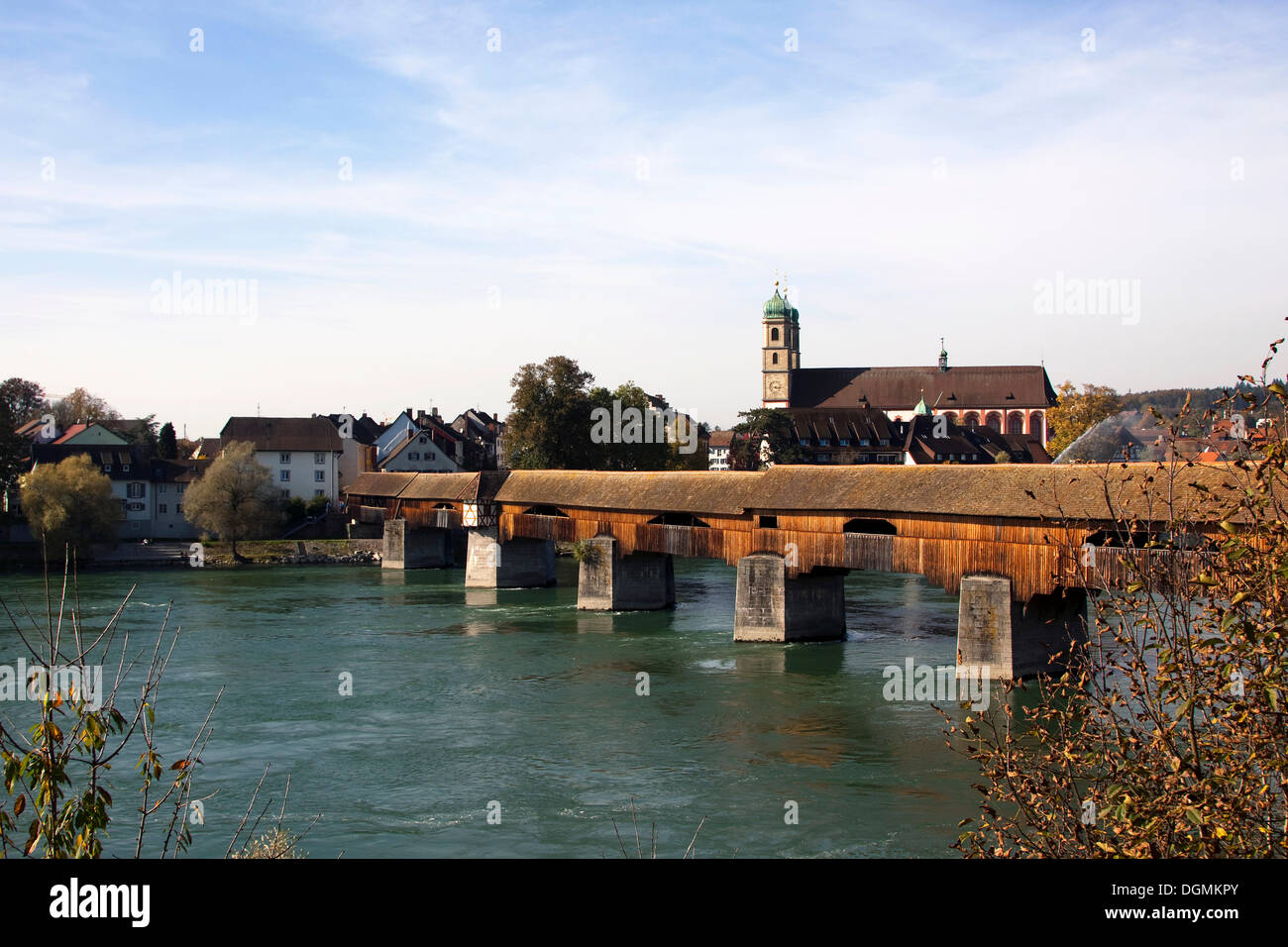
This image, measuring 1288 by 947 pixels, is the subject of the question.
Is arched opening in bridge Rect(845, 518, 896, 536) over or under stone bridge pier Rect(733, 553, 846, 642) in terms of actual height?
over

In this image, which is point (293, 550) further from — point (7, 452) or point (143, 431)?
point (143, 431)

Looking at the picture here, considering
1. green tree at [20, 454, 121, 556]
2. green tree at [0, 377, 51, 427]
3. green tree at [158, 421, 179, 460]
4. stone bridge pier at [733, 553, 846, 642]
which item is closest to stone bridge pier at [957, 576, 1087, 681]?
stone bridge pier at [733, 553, 846, 642]

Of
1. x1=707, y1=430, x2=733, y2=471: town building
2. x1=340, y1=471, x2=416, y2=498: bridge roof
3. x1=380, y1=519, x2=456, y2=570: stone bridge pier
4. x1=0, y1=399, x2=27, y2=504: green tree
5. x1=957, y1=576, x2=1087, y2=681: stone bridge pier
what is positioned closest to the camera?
A: x1=957, y1=576, x2=1087, y2=681: stone bridge pier

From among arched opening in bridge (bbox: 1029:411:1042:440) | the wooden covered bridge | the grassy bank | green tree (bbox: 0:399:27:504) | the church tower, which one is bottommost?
the grassy bank

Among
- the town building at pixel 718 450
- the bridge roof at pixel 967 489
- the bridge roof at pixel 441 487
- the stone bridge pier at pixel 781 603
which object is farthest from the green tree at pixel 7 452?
the town building at pixel 718 450

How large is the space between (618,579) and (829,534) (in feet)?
31.2

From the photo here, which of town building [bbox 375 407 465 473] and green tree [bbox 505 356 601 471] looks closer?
green tree [bbox 505 356 601 471]

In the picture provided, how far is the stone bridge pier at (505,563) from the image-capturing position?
4172 cm

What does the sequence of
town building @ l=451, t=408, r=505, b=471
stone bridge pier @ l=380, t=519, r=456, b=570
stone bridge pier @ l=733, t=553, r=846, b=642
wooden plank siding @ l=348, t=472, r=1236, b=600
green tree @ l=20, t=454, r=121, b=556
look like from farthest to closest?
town building @ l=451, t=408, r=505, b=471 → stone bridge pier @ l=380, t=519, r=456, b=570 → green tree @ l=20, t=454, r=121, b=556 → stone bridge pier @ l=733, t=553, r=846, b=642 → wooden plank siding @ l=348, t=472, r=1236, b=600

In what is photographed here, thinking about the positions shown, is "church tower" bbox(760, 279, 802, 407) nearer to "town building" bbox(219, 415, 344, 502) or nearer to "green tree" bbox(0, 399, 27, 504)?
"town building" bbox(219, 415, 344, 502)

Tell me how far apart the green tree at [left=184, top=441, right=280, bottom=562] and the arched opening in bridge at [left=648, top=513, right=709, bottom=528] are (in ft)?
85.0

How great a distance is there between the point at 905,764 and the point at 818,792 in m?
2.05

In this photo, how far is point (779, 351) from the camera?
364ft

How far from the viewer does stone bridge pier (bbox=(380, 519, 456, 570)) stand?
4916 centimetres
